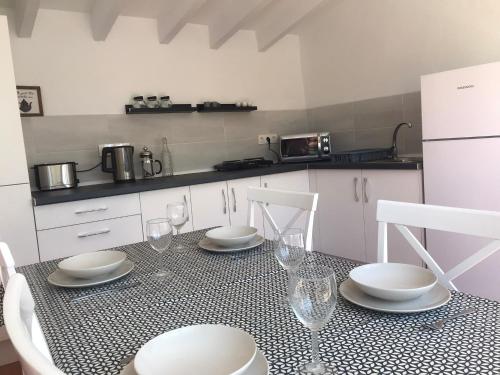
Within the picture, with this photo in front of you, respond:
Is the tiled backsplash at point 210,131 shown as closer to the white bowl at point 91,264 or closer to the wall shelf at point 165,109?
the wall shelf at point 165,109

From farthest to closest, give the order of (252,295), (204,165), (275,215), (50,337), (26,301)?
(204,165), (275,215), (252,295), (50,337), (26,301)

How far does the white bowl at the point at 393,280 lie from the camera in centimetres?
92

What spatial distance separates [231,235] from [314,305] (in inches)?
34.7

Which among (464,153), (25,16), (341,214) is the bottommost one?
(341,214)

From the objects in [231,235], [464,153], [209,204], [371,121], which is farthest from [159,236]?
[371,121]

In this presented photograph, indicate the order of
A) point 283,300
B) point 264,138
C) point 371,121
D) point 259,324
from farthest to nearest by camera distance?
point 264,138
point 371,121
point 283,300
point 259,324

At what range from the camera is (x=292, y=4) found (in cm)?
347

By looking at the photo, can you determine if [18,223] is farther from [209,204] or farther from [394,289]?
[394,289]

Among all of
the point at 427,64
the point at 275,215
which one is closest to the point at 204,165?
the point at 275,215

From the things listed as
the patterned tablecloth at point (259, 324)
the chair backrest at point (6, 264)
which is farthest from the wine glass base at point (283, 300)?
the chair backrest at point (6, 264)

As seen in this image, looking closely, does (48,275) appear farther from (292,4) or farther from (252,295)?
(292,4)

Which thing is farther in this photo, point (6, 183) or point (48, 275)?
point (6, 183)

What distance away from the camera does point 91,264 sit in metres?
1.38

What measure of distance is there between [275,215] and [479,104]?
1628 millimetres
